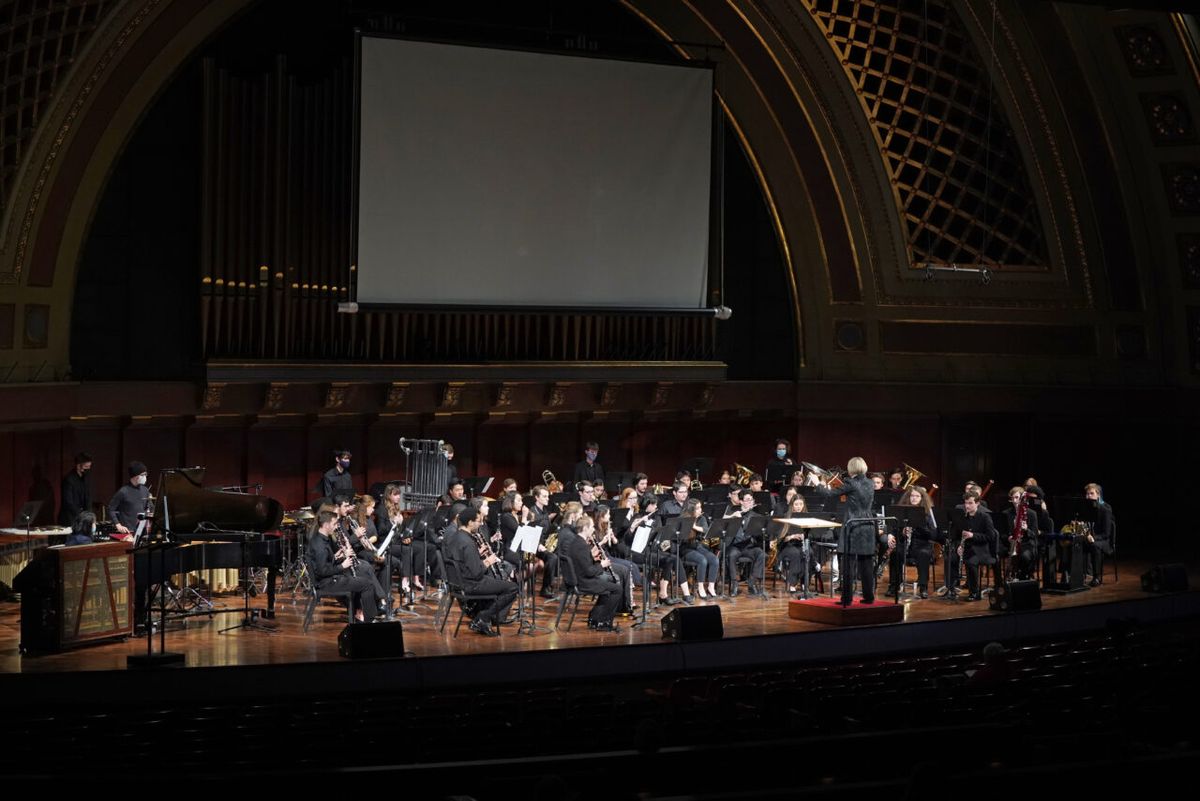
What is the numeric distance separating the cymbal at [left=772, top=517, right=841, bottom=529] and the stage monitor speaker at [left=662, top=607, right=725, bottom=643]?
2.07m

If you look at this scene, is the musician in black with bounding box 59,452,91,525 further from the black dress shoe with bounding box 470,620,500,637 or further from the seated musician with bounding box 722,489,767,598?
the seated musician with bounding box 722,489,767,598

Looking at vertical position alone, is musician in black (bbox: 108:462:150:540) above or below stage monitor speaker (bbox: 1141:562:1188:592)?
above

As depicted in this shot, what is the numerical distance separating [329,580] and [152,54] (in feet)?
24.0

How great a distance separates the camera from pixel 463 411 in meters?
19.3

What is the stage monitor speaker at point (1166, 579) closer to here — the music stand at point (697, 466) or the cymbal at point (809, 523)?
the cymbal at point (809, 523)

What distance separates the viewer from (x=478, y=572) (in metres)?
13.5

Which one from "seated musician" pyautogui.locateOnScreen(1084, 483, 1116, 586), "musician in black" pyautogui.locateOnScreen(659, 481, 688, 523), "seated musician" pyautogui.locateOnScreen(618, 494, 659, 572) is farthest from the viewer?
"seated musician" pyautogui.locateOnScreen(1084, 483, 1116, 586)

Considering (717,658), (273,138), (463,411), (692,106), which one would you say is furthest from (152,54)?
(717,658)

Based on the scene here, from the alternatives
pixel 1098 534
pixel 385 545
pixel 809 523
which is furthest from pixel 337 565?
pixel 1098 534

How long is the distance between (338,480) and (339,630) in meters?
3.33

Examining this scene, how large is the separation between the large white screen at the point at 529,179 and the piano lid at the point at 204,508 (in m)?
5.58

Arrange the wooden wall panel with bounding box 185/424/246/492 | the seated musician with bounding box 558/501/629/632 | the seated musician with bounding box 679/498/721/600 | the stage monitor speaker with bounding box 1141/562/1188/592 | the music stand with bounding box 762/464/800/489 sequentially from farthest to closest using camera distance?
the music stand with bounding box 762/464/800/489
the wooden wall panel with bounding box 185/424/246/492
the stage monitor speaker with bounding box 1141/562/1188/592
the seated musician with bounding box 679/498/721/600
the seated musician with bounding box 558/501/629/632

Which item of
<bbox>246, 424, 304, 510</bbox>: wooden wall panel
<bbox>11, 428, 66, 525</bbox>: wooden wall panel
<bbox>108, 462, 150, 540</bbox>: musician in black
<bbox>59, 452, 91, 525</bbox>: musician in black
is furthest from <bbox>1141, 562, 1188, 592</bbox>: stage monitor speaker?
<bbox>11, 428, 66, 525</bbox>: wooden wall panel

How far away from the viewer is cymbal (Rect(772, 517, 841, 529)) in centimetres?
1473
